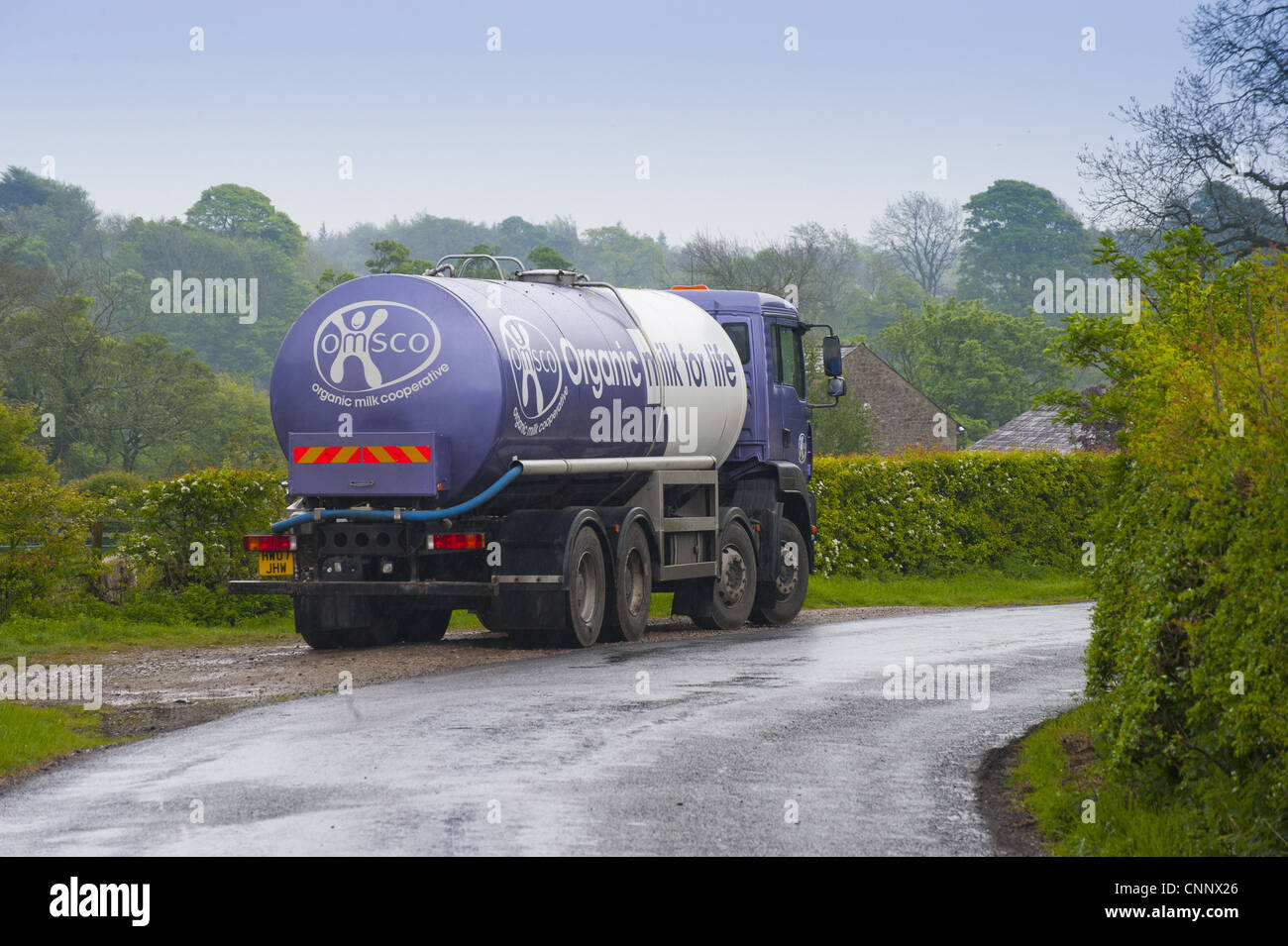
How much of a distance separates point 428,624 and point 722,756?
8.16 m

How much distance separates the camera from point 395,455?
14.6 metres

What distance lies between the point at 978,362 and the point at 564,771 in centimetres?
7016

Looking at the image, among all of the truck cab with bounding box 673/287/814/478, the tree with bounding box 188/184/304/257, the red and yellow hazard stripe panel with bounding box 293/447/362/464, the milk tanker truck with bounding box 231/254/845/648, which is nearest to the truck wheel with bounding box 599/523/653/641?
the milk tanker truck with bounding box 231/254/845/648

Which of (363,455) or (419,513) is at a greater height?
(363,455)

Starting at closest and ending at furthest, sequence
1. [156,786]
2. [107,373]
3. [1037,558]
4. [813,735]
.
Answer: [156,786]
[813,735]
[1037,558]
[107,373]

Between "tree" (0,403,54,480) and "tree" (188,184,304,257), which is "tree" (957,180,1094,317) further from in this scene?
"tree" (0,403,54,480)

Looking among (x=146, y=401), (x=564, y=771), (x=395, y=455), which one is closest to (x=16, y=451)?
(x=395, y=455)

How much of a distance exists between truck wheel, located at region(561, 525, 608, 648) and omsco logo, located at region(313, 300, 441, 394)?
2430 mm

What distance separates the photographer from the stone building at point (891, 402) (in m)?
69.2

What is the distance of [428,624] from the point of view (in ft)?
55.8

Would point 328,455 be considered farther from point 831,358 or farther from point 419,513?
point 831,358

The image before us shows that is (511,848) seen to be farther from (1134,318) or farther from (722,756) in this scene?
(1134,318)
